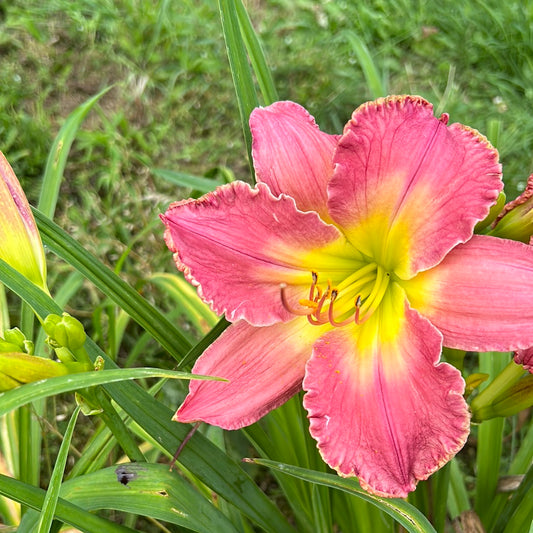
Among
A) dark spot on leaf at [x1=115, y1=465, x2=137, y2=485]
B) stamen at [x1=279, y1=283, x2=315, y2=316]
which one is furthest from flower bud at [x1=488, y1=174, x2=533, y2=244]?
dark spot on leaf at [x1=115, y1=465, x2=137, y2=485]

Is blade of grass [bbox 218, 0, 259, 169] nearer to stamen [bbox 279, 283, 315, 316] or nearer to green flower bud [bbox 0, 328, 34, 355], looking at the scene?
stamen [bbox 279, 283, 315, 316]

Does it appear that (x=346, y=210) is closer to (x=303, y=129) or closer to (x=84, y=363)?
(x=303, y=129)

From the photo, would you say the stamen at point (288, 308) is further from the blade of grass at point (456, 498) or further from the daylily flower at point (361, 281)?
the blade of grass at point (456, 498)

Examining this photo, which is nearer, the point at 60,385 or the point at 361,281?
the point at 60,385

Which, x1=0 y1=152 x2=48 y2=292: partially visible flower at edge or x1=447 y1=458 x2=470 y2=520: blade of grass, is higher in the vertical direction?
x1=0 y1=152 x2=48 y2=292: partially visible flower at edge

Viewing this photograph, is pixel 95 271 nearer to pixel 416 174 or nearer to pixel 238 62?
pixel 238 62

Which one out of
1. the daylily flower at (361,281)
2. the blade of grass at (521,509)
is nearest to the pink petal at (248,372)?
the daylily flower at (361,281)

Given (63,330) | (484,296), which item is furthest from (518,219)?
(63,330)
